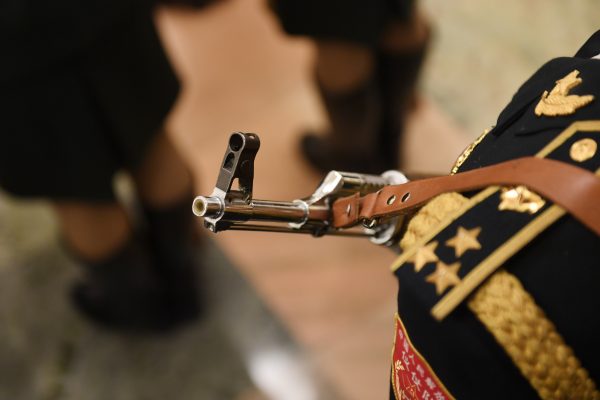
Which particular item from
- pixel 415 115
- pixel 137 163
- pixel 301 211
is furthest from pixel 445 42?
pixel 301 211

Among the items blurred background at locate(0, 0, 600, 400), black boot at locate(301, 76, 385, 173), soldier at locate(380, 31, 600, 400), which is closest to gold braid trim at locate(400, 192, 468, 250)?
soldier at locate(380, 31, 600, 400)

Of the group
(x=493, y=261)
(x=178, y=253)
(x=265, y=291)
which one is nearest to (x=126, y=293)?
(x=178, y=253)

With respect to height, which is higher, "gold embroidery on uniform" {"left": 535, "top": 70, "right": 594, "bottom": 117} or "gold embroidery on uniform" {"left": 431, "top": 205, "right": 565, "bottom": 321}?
"gold embroidery on uniform" {"left": 535, "top": 70, "right": 594, "bottom": 117}

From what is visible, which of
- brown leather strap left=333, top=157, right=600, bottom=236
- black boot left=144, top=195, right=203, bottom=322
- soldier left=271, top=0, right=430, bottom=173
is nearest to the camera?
brown leather strap left=333, top=157, right=600, bottom=236

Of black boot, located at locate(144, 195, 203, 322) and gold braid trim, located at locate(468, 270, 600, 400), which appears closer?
gold braid trim, located at locate(468, 270, 600, 400)

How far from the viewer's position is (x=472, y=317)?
12.8 inches

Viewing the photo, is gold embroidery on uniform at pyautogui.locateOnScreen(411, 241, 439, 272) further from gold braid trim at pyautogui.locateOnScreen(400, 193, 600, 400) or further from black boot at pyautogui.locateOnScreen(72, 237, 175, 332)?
black boot at pyautogui.locateOnScreen(72, 237, 175, 332)

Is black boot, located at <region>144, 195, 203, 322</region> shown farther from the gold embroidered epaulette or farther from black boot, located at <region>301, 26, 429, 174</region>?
the gold embroidered epaulette

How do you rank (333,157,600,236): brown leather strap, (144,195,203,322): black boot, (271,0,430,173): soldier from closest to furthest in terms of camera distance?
1. (333,157,600,236): brown leather strap
2. (271,0,430,173): soldier
3. (144,195,203,322): black boot

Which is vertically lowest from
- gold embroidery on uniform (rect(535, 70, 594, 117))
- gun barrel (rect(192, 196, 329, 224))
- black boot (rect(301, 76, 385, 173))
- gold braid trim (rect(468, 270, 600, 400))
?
black boot (rect(301, 76, 385, 173))

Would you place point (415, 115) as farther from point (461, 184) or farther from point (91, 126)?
point (461, 184)

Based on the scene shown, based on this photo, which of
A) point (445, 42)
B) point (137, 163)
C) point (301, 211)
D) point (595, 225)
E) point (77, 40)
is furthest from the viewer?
point (445, 42)

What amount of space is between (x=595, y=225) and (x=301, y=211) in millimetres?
176

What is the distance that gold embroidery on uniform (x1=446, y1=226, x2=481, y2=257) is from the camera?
34 centimetres
